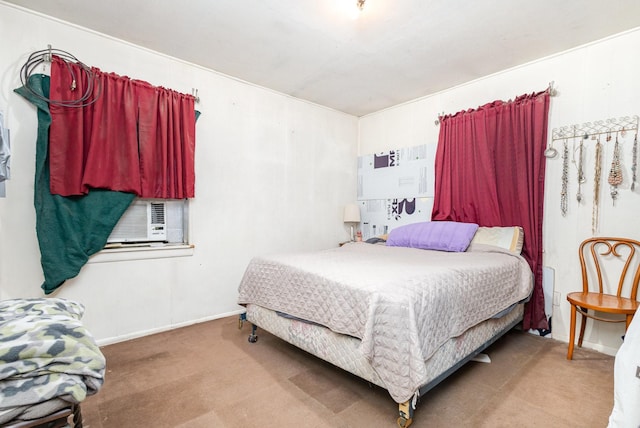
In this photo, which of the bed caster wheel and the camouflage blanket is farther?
the bed caster wheel

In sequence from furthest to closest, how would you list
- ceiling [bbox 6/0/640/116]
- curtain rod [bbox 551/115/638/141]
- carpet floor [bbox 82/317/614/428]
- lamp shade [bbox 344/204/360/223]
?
lamp shade [bbox 344/204/360/223], curtain rod [bbox 551/115/638/141], ceiling [bbox 6/0/640/116], carpet floor [bbox 82/317/614/428]

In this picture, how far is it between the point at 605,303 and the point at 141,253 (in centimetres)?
365

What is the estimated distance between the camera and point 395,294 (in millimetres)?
1506

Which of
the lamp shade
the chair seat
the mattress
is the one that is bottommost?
the mattress

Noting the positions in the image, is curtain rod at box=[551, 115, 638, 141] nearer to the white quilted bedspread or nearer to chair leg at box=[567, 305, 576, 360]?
the white quilted bedspread

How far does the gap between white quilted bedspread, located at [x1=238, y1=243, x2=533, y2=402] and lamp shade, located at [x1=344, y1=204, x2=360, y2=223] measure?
1412 mm

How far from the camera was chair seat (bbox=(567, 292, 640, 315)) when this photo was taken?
202cm

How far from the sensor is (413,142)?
381cm

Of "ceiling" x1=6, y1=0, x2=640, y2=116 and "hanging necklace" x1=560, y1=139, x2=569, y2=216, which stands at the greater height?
"ceiling" x1=6, y1=0, x2=640, y2=116

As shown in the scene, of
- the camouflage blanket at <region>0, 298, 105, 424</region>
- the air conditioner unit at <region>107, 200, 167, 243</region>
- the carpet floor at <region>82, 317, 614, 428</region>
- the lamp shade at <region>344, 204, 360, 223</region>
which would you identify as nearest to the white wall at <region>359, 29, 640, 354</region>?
the carpet floor at <region>82, 317, 614, 428</region>

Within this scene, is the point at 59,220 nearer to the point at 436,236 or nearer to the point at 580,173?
the point at 436,236

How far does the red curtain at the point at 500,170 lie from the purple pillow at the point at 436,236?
28cm

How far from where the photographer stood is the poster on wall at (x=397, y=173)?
3.66 metres

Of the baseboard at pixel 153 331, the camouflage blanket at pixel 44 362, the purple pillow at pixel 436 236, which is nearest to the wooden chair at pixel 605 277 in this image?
the purple pillow at pixel 436 236
